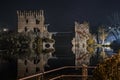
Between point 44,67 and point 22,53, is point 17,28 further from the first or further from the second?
point 44,67

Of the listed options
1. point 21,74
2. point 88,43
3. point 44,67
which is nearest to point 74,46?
point 88,43

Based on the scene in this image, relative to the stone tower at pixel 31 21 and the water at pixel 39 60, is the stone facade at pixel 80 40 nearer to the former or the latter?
the water at pixel 39 60

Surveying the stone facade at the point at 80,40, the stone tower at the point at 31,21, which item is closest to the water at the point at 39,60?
the stone facade at the point at 80,40

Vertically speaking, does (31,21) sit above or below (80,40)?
above

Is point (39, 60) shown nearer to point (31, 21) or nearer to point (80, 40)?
point (31, 21)

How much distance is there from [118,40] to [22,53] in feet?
23.1

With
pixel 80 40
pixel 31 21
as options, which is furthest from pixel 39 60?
pixel 80 40

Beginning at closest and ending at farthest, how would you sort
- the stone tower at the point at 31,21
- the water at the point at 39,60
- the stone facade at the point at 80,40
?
the water at the point at 39,60 < the stone tower at the point at 31,21 < the stone facade at the point at 80,40

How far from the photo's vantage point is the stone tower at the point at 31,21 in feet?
60.7

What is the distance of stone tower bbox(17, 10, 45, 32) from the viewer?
60.7ft

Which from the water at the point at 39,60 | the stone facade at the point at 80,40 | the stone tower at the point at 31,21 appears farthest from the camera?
the stone facade at the point at 80,40

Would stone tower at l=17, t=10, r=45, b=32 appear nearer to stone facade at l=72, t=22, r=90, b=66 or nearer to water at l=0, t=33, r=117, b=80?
water at l=0, t=33, r=117, b=80

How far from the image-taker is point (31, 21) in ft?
63.5

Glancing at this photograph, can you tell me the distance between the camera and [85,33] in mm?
20156
